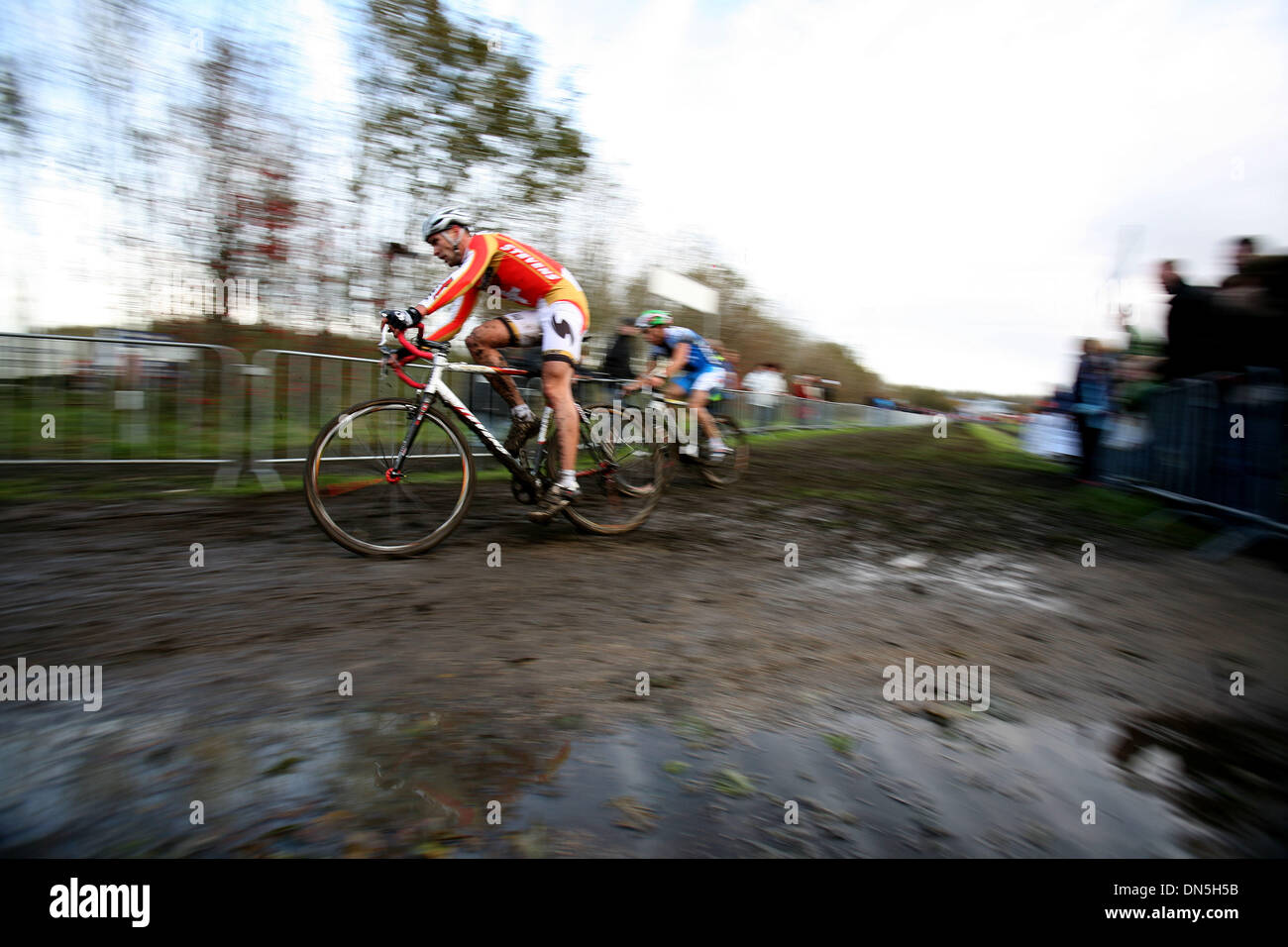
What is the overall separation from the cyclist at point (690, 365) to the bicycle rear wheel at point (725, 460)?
76 millimetres

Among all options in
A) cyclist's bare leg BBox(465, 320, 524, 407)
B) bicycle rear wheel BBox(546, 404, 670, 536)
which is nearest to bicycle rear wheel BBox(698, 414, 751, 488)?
bicycle rear wheel BBox(546, 404, 670, 536)

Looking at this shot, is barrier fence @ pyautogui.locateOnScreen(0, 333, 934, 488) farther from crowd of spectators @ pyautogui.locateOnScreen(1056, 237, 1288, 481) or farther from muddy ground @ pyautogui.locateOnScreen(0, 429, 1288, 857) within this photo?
crowd of spectators @ pyautogui.locateOnScreen(1056, 237, 1288, 481)

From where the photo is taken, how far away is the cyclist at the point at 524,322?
4.82 m

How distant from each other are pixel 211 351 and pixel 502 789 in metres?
6.50

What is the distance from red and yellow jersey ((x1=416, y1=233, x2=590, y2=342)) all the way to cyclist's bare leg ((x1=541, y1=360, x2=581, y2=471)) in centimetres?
35

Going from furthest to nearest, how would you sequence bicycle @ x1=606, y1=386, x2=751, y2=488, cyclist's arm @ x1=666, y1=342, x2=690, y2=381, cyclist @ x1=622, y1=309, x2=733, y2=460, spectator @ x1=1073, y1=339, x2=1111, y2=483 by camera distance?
spectator @ x1=1073, y1=339, x2=1111, y2=483
cyclist @ x1=622, y1=309, x2=733, y2=460
bicycle @ x1=606, y1=386, x2=751, y2=488
cyclist's arm @ x1=666, y1=342, x2=690, y2=381

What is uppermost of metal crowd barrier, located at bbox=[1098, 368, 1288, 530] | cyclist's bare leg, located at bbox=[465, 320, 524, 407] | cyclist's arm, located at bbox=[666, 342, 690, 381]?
cyclist's arm, located at bbox=[666, 342, 690, 381]

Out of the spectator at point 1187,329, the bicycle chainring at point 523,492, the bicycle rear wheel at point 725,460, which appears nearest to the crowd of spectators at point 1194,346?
the spectator at point 1187,329

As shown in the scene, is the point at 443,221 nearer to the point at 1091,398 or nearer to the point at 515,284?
the point at 515,284

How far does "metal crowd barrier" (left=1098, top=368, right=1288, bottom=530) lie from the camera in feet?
21.6

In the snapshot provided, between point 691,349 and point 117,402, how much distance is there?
Result: 5740 mm

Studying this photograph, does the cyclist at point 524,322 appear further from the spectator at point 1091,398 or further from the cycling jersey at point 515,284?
the spectator at point 1091,398
